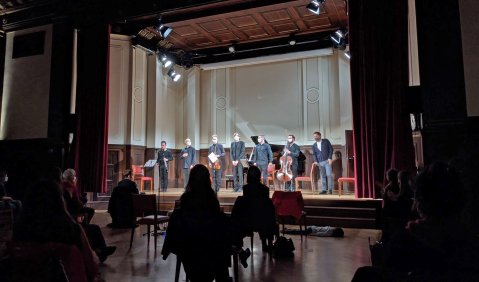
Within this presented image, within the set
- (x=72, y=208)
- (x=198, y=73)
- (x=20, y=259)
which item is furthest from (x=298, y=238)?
(x=198, y=73)

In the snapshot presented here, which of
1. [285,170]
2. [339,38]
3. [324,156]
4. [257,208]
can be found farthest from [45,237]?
[339,38]

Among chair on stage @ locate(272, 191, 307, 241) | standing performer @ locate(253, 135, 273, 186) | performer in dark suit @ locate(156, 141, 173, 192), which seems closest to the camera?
chair on stage @ locate(272, 191, 307, 241)

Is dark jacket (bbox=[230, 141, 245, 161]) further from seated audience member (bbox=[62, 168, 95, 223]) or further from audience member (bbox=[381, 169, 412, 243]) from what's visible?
audience member (bbox=[381, 169, 412, 243])

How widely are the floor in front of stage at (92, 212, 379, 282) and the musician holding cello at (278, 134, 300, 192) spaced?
2687 mm

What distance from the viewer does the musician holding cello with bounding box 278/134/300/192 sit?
8.14 metres

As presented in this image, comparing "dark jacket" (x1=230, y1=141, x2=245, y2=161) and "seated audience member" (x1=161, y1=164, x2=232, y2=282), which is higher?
"dark jacket" (x1=230, y1=141, x2=245, y2=161)

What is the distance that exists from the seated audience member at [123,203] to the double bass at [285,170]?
314 centimetres

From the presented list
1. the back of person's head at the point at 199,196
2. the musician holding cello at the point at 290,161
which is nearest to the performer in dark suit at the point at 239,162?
the musician holding cello at the point at 290,161

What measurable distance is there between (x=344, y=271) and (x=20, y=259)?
2935mm

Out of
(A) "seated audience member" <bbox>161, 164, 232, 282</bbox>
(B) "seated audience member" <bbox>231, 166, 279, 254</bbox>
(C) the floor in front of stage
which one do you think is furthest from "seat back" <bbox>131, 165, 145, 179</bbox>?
(A) "seated audience member" <bbox>161, 164, 232, 282</bbox>

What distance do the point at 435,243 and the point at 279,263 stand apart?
2766 millimetres

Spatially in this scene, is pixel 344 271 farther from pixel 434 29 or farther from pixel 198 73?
pixel 198 73

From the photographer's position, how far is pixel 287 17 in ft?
30.1

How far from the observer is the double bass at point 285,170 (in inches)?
315
